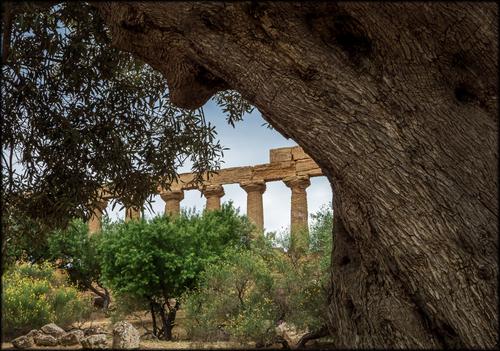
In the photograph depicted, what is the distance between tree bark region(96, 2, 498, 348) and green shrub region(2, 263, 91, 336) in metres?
10.7

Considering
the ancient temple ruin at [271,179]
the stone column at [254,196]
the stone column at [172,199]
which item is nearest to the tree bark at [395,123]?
the ancient temple ruin at [271,179]

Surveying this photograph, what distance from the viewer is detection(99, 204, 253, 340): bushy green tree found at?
15.6 m

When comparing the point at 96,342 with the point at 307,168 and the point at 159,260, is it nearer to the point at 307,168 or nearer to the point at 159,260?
the point at 159,260

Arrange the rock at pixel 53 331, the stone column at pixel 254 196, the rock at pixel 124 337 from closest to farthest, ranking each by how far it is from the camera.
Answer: the rock at pixel 124 337, the rock at pixel 53 331, the stone column at pixel 254 196

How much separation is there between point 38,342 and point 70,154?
6.54 metres

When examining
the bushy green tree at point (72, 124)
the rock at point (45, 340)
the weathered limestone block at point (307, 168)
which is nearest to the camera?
the bushy green tree at point (72, 124)

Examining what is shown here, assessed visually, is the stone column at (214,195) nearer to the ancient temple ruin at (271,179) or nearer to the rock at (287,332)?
the ancient temple ruin at (271,179)

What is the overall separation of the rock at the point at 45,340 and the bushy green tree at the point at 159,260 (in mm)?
4124

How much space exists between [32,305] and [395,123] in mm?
13978

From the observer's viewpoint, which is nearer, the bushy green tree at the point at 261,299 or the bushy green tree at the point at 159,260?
the bushy green tree at the point at 261,299

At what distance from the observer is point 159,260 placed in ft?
53.0

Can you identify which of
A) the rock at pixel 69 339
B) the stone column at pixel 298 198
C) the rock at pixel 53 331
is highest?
the stone column at pixel 298 198

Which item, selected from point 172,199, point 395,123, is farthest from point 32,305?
point 172,199

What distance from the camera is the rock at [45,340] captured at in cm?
1083
